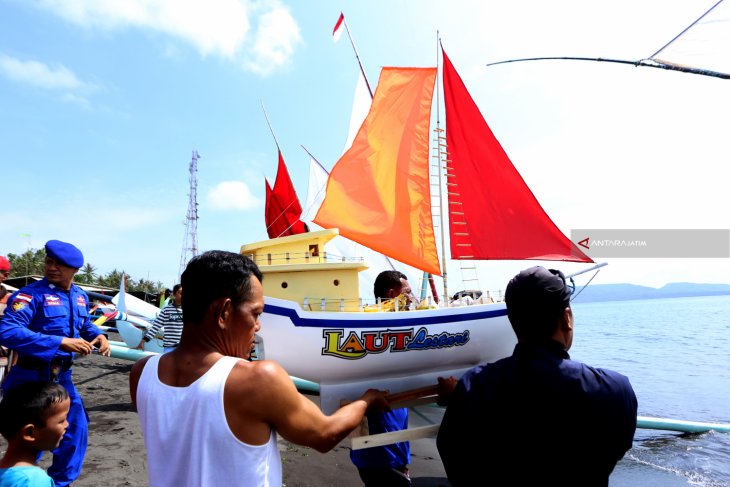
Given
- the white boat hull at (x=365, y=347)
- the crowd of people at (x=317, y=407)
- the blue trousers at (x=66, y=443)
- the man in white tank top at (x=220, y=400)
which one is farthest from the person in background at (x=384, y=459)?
the blue trousers at (x=66, y=443)

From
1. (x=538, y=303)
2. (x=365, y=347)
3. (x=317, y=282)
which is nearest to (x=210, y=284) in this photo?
(x=538, y=303)

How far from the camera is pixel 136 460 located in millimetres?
5234

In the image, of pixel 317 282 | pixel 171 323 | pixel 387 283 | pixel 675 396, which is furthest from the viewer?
pixel 675 396

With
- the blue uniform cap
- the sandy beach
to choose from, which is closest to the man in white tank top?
the sandy beach

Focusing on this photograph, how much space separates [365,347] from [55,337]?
2511 millimetres

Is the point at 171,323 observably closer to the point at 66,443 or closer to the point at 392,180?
the point at 66,443

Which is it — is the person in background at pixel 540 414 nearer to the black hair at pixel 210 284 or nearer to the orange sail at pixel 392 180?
the black hair at pixel 210 284

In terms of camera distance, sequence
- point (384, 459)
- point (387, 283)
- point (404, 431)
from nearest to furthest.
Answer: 1. point (404, 431)
2. point (384, 459)
3. point (387, 283)

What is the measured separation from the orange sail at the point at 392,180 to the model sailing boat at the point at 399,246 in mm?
20

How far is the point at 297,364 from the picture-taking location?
3.52 m

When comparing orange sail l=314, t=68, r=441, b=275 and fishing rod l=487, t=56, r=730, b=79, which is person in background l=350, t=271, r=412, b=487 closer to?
orange sail l=314, t=68, r=441, b=275

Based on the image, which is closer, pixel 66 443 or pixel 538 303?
pixel 538 303

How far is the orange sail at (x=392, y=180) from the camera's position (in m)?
6.95

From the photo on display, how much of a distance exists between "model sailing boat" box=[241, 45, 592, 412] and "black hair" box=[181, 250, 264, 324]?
1.75 metres
